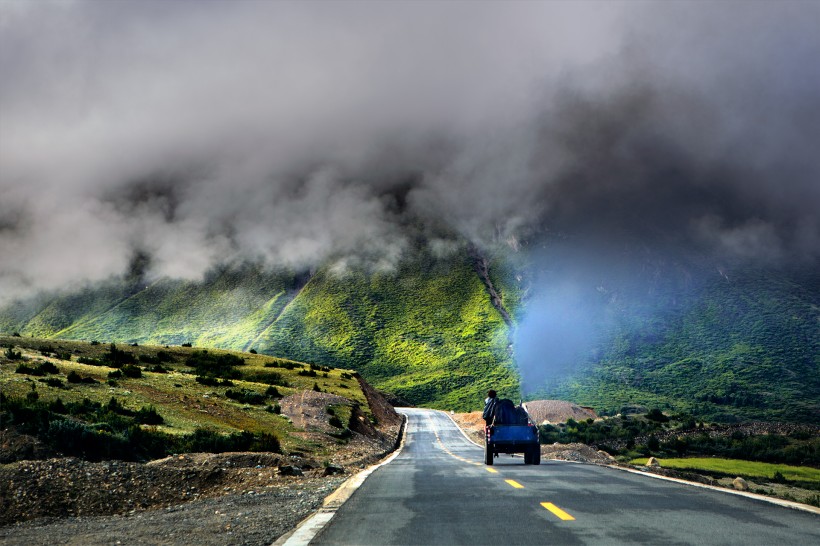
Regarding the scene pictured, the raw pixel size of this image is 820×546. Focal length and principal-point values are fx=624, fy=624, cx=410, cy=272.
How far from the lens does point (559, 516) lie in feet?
30.6

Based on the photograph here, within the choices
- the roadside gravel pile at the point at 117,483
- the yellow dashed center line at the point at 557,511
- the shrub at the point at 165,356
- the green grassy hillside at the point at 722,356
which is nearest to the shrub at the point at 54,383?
the roadside gravel pile at the point at 117,483

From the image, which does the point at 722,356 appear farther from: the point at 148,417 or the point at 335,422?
the point at 148,417

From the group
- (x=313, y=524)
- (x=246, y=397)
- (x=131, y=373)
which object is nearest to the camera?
(x=313, y=524)

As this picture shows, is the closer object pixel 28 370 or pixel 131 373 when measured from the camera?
pixel 28 370

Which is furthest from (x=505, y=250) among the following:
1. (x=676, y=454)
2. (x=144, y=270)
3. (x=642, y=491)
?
(x=642, y=491)

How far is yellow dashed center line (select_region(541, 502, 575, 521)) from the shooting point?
9.13 m

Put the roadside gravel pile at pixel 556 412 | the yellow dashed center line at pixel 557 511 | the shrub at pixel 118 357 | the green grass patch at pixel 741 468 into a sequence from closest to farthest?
the yellow dashed center line at pixel 557 511 < the green grass patch at pixel 741 468 < the shrub at pixel 118 357 < the roadside gravel pile at pixel 556 412

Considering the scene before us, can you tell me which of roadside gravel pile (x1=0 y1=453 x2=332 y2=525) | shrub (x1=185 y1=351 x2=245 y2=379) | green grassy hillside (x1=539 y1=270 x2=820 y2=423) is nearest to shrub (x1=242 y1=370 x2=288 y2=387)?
shrub (x1=185 y1=351 x2=245 y2=379)

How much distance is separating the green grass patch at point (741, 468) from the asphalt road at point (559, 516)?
29.8m

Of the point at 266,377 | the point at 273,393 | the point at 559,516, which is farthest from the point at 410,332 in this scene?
the point at 559,516

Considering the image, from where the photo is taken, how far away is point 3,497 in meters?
15.3

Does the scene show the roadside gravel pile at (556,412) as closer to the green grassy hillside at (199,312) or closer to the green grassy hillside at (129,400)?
the green grassy hillside at (129,400)

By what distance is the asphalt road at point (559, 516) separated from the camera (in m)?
7.74

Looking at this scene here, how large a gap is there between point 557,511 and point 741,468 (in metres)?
40.8
